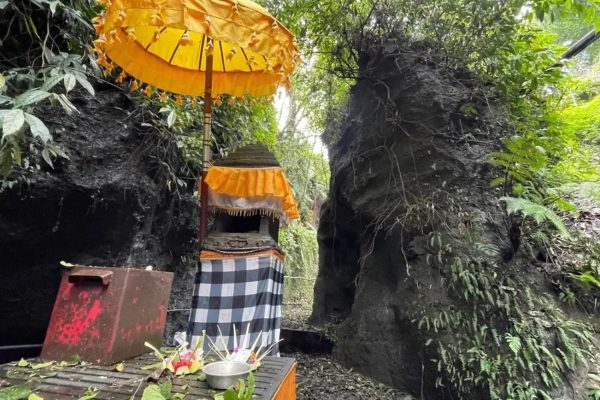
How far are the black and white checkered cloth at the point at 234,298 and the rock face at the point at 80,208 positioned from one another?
3.33 feet

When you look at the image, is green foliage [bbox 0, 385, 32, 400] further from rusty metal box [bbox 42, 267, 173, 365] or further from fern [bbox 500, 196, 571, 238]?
fern [bbox 500, 196, 571, 238]

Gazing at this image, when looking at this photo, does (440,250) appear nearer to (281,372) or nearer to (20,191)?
(281,372)

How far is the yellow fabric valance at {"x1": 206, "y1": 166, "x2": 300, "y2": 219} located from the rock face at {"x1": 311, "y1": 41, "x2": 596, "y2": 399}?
1929mm

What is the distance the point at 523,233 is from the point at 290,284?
7055 millimetres

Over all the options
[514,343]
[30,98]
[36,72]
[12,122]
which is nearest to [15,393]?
[12,122]

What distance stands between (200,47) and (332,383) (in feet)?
13.0

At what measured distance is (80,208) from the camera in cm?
334

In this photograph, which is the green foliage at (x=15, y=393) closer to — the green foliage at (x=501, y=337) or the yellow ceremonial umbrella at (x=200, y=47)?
the yellow ceremonial umbrella at (x=200, y=47)

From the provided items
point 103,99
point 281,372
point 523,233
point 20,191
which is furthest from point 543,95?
point 20,191

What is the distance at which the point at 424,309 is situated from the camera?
3967 mm

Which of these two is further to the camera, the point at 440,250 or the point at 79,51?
the point at 440,250

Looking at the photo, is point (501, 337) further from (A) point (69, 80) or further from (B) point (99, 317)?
(A) point (69, 80)

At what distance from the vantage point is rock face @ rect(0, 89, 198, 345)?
3.07 m

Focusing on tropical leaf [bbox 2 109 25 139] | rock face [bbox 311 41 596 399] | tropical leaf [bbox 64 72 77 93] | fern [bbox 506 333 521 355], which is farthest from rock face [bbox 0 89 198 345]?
fern [bbox 506 333 521 355]
